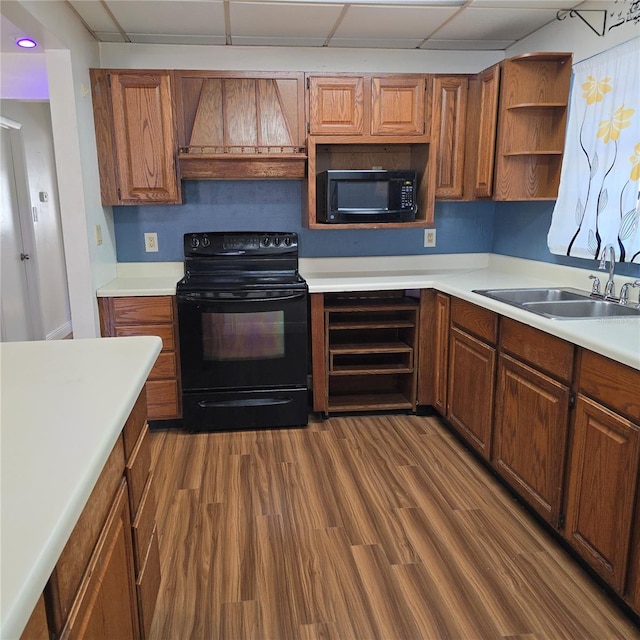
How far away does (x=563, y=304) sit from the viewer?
2.41 m

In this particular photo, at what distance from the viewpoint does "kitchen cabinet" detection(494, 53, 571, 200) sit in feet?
9.02

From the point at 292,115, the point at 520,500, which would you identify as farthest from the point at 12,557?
the point at 292,115

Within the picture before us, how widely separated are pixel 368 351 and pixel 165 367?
1.17 metres

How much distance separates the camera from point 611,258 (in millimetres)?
2326

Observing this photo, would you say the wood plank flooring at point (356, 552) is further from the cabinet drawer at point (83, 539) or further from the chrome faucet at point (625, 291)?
the chrome faucet at point (625, 291)

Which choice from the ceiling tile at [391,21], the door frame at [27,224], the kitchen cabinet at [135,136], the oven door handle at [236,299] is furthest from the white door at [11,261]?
the ceiling tile at [391,21]

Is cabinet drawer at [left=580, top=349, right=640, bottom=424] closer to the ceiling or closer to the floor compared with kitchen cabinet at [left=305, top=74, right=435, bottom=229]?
closer to the floor

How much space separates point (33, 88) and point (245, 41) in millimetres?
1356

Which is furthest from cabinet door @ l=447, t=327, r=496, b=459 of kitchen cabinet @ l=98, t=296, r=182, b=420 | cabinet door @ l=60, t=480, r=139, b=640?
cabinet door @ l=60, t=480, r=139, b=640

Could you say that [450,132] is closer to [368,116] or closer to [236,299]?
[368,116]

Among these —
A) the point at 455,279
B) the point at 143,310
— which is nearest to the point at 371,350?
the point at 455,279

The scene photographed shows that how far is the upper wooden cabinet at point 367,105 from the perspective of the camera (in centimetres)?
301

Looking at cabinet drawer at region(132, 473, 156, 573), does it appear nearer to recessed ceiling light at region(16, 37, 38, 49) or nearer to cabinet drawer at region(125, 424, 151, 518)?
cabinet drawer at region(125, 424, 151, 518)

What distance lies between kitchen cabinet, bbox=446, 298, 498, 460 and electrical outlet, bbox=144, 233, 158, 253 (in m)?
1.87
